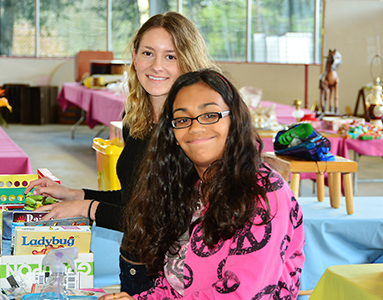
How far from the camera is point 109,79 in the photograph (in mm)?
7035

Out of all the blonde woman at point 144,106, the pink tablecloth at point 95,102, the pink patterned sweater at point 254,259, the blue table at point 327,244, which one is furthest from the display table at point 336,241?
the pink tablecloth at point 95,102

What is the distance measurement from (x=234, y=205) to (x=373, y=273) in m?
0.53

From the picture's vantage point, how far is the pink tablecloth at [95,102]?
5203 millimetres

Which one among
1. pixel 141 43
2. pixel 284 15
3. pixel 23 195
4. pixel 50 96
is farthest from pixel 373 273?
pixel 284 15

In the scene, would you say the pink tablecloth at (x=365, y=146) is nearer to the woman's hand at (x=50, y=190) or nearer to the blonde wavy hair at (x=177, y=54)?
the blonde wavy hair at (x=177, y=54)

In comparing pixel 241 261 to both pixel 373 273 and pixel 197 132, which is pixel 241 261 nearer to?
pixel 197 132

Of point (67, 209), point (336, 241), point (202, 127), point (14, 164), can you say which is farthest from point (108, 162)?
point (202, 127)

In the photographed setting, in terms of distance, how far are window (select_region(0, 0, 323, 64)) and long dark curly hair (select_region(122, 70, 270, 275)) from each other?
29.8 feet

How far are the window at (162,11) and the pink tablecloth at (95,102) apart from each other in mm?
2296

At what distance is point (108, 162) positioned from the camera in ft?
7.93

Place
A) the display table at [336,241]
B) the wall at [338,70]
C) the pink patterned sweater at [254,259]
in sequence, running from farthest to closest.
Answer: the wall at [338,70]
the display table at [336,241]
the pink patterned sweater at [254,259]

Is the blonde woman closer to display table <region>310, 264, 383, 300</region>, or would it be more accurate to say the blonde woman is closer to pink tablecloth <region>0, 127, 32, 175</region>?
display table <region>310, 264, 383, 300</region>

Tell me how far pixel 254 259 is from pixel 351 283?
0.42 metres

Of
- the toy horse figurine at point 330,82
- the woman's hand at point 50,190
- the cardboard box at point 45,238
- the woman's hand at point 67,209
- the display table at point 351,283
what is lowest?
A: the display table at point 351,283
